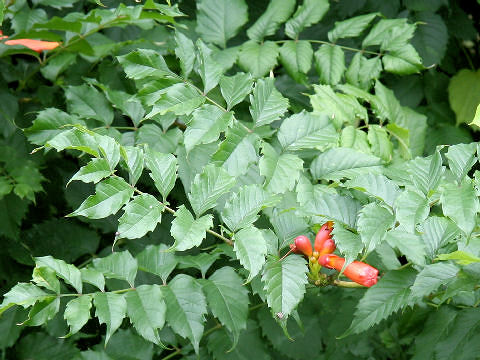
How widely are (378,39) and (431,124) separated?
0.80 metres

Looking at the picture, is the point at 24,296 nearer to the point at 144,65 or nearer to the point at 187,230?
the point at 187,230

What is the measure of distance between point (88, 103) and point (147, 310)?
0.87 m

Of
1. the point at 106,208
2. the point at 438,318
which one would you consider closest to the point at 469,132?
the point at 438,318

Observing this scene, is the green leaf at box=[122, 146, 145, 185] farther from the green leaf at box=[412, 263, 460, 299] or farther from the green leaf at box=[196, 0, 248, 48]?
the green leaf at box=[196, 0, 248, 48]

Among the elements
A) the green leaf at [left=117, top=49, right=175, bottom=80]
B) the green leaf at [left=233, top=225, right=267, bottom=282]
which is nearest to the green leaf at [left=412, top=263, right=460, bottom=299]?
the green leaf at [left=233, top=225, right=267, bottom=282]

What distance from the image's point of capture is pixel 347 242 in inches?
49.6

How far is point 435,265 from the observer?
134cm

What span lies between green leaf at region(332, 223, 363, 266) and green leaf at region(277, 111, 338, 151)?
14.6 inches

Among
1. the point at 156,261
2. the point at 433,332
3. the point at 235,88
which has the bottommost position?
the point at 156,261

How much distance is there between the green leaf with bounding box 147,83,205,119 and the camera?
5.27 ft

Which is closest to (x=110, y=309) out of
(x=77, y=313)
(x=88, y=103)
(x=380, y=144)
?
(x=77, y=313)

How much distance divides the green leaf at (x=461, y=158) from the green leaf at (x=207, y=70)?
674mm

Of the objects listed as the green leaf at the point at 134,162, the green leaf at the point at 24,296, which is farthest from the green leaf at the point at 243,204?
the green leaf at the point at 24,296

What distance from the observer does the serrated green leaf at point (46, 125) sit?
1.94m
